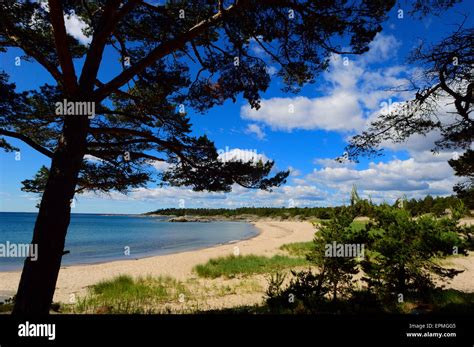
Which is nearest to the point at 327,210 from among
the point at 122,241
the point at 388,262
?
the point at 388,262

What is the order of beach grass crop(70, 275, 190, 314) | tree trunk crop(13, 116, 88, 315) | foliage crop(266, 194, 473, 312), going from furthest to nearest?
1. beach grass crop(70, 275, 190, 314)
2. foliage crop(266, 194, 473, 312)
3. tree trunk crop(13, 116, 88, 315)

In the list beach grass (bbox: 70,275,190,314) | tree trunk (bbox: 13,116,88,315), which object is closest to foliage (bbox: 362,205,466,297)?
beach grass (bbox: 70,275,190,314)

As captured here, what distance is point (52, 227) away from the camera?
4.84 metres

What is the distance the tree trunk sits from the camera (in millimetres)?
4637

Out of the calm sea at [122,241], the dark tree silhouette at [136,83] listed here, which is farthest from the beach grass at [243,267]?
the calm sea at [122,241]

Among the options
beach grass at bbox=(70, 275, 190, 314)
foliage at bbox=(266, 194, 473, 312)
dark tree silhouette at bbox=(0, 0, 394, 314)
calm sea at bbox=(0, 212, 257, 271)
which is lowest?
calm sea at bbox=(0, 212, 257, 271)

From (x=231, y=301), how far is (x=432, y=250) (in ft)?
17.6

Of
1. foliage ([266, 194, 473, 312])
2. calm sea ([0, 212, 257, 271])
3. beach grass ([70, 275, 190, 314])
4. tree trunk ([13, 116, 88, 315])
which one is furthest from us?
calm sea ([0, 212, 257, 271])

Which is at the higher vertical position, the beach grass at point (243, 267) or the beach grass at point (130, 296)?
the beach grass at point (130, 296)

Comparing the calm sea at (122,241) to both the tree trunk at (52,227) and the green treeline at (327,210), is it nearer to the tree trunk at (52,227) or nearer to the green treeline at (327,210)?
the tree trunk at (52,227)

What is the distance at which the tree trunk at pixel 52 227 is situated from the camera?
464 centimetres

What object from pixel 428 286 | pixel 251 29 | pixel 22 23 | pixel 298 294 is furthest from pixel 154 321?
pixel 22 23

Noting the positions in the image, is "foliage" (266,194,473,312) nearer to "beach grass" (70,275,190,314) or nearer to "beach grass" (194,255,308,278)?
"beach grass" (70,275,190,314)

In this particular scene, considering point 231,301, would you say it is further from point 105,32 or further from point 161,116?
point 105,32
